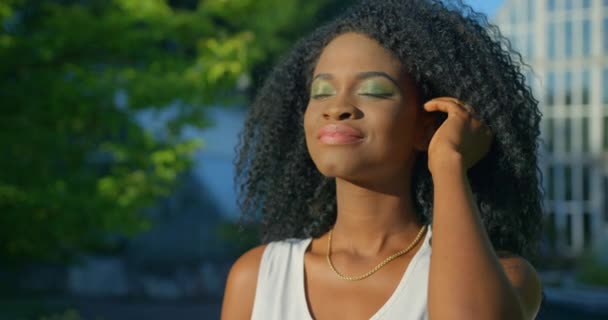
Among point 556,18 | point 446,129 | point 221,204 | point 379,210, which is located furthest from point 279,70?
point 556,18

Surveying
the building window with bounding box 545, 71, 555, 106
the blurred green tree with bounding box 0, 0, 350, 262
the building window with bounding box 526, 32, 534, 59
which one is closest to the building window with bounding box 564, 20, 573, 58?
the building window with bounding box 545, 71, 555, 106

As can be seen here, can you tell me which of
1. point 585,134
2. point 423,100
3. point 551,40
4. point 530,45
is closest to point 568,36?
point 551,40

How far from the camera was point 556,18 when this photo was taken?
16734 millimetres

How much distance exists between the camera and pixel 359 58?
5.60 feet

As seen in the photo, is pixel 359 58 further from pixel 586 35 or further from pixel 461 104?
pixel 586 35

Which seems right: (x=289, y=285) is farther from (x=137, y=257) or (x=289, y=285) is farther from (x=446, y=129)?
(x=137, y=257)

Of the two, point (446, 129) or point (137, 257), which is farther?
point (137, 257)

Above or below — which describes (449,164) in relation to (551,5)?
below

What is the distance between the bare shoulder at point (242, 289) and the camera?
1.78m

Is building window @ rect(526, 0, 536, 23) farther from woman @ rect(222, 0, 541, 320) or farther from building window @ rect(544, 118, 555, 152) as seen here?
woman @ rect(222, 0, 541, 320)

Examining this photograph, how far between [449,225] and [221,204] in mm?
14151

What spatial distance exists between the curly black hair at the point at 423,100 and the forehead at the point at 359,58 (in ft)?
0.06

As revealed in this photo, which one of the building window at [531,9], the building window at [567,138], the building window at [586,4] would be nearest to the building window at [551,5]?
the building window at [531,9]

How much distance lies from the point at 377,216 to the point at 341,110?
23 cm
